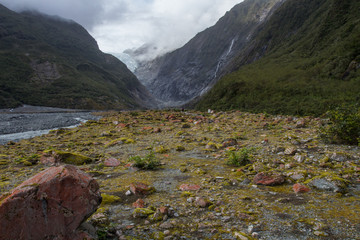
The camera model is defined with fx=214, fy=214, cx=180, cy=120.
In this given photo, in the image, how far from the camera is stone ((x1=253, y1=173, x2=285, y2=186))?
5.49 meters

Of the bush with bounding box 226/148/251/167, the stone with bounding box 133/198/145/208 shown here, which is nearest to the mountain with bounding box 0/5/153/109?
the bush with bounding box 226/148/251/167

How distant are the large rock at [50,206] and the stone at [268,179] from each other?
410 centimetres

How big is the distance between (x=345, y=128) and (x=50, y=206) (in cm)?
1000

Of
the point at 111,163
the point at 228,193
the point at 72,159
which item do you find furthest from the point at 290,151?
the point at 72,159

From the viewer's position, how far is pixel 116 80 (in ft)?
604

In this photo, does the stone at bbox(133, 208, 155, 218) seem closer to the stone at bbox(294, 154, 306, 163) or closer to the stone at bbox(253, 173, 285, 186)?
the stone at bbox(253, 173, 285, 186)

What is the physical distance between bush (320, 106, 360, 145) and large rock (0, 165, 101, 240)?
9228 millimetres

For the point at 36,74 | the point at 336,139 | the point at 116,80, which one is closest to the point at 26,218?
the point at 336,139

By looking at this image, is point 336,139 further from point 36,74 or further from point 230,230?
point 36,74

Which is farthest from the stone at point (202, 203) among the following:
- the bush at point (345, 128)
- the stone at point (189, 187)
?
the bush at point (345, 128)

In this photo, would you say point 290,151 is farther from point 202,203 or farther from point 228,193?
point 202,203

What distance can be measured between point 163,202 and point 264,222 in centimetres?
212

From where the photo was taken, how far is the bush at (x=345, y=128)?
27.0 feet

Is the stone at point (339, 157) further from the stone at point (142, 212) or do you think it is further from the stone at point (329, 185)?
the stone at point (142, 212)
